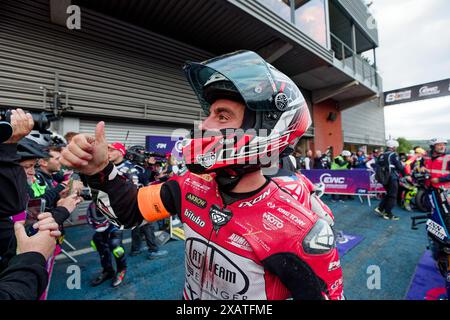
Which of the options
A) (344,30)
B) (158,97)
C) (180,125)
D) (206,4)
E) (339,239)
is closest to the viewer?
(339,239)

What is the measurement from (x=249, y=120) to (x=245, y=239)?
0.60m

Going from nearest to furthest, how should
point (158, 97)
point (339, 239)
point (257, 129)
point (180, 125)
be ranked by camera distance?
point (257, 129)
point (339, 239)
point (158, 97)
point (180, 125)

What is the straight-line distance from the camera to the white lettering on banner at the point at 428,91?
17438 mm

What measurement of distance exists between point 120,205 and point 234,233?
664mm

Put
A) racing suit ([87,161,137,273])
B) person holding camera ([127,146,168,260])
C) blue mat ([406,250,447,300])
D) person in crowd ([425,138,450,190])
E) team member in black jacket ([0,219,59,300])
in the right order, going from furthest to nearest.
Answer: person holding camera ([127,146,168,260])
person in crowd ([425,138,450,190])
racing suit ([87,161,137,273])
blue mat ([406,250,447,300])
team member in black jacket ([0,219,59,300])

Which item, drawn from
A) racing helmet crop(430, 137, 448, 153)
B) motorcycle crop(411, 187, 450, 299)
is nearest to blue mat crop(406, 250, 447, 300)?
motorcycle crop(411, 187, 450, 299)

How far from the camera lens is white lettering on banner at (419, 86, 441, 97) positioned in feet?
57.2

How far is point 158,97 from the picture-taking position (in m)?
7.32

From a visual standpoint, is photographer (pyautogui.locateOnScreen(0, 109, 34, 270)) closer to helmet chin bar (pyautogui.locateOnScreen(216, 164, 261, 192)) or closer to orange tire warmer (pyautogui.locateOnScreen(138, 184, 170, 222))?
orange tire warmer (pyautogui.locateOnScreen(138, 184, 170, 222))

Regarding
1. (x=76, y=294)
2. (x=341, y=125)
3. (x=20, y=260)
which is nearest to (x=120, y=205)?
(x=20, y=260)

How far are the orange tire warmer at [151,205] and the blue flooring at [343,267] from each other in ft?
6.70
